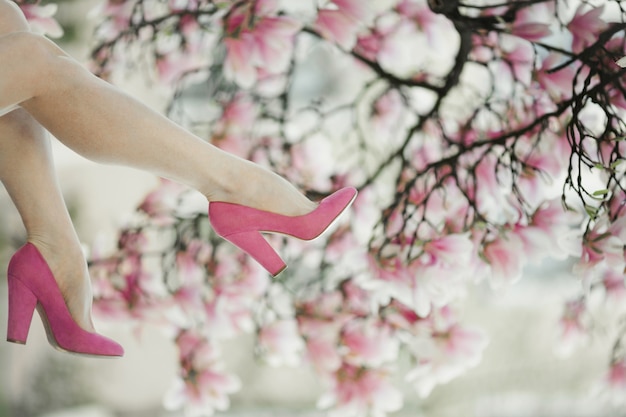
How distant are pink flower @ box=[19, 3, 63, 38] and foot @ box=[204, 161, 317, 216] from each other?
0.71 metres

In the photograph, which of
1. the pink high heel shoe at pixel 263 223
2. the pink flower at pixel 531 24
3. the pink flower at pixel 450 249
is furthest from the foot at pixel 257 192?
the pink flower at pixel 531 24

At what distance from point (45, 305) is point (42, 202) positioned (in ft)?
0.49

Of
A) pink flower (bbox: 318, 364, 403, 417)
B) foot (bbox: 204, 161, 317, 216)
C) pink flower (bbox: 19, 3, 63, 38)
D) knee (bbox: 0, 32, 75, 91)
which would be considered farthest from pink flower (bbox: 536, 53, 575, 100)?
pink flower (bbox: 19, 3, 63, 38)

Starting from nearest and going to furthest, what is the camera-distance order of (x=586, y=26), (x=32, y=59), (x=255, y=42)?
1. (x=32, y=59)
2. (x=586, y=26)
3. (x=255, y=42)

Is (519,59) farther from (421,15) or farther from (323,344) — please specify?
(323,344)

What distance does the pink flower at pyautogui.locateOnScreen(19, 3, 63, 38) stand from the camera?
1.45 m

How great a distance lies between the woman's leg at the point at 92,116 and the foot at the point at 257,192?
0.03m

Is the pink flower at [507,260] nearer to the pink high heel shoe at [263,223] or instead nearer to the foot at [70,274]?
the pink high heel shoe at [263,223]

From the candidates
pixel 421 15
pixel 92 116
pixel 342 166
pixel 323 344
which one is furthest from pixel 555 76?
pixel 92 116

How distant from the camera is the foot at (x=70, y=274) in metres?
1.03

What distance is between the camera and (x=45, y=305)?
3.37ft

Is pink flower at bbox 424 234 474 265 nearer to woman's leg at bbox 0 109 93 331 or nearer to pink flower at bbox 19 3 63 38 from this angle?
woman's leg at bbox 0 109 93 331

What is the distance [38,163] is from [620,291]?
124cm

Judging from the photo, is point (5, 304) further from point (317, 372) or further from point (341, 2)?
point (341, 2)
